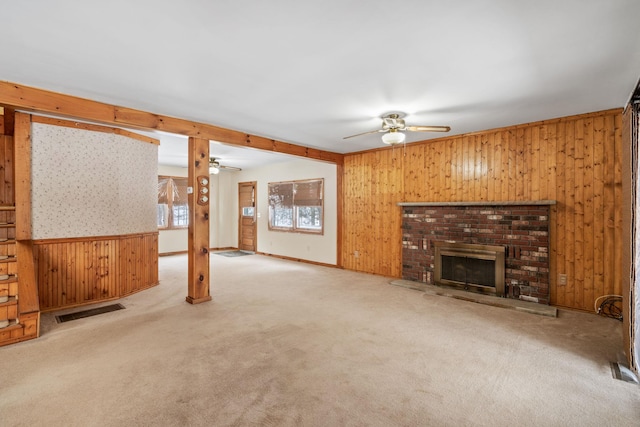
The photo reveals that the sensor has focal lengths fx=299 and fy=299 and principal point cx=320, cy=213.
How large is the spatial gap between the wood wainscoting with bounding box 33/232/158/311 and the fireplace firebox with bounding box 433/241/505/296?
494cm

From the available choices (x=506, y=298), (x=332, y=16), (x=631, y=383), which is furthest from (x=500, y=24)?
(x=506, y=298)

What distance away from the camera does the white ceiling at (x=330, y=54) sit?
1.88 m

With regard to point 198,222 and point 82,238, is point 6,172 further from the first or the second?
point 198,222

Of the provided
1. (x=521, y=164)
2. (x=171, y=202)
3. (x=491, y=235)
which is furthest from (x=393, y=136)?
(x=171, y=202)

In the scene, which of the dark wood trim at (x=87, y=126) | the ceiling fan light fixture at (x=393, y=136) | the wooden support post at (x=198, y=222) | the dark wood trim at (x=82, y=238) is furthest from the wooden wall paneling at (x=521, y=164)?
the dark wood trim at (x=82, y=238)

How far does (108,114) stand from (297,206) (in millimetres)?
4850

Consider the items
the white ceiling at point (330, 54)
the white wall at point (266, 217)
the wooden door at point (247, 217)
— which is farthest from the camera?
the wooden door at point (247, 217)

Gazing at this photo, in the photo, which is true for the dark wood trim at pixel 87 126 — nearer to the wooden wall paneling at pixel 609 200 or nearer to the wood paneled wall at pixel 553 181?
the wood paneled wall at pixel 553 181

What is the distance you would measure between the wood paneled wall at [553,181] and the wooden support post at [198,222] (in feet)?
11.1

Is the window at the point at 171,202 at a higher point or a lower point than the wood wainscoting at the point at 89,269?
higher

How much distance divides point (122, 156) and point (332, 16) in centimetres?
404

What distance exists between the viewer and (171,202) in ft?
27.8

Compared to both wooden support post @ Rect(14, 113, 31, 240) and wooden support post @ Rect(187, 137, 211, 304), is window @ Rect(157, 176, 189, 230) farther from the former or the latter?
wooden support post @ Rect(187, 137, 211, 304)

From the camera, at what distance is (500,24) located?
202 cm
